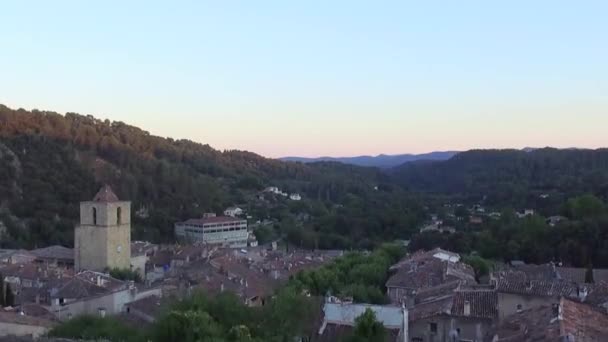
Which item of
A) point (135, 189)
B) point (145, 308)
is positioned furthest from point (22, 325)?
point (135, 189)

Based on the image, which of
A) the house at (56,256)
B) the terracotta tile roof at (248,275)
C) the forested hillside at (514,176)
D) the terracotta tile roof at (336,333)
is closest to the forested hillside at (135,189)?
the house at (56,256)

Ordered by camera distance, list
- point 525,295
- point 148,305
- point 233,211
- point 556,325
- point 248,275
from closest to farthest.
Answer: point 556,325 → point 525,295 → point 148,305 → point 248,275 → point 233,211

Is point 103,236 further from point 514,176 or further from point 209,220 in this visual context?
point 514,176

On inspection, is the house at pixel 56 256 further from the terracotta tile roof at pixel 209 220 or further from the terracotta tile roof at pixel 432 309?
the terracotta tile roof at pixel 432 309

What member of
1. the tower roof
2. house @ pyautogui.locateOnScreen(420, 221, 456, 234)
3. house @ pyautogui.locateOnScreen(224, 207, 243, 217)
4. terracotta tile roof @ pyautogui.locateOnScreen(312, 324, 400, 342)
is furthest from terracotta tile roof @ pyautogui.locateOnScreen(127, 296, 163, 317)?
house @ pyautogui.locateOnScreen(224, 207, 243, 217)

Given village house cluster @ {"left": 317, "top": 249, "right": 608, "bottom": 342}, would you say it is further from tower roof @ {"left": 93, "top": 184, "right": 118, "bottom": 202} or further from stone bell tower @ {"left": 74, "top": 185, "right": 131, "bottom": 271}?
tower roof @ {"left": 93, "top": 184, "right": 118, "bottom": 202}
